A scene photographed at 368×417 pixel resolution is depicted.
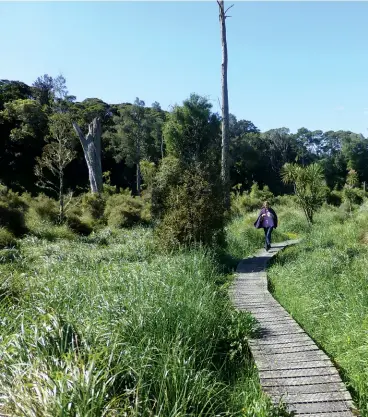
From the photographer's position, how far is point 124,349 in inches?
130

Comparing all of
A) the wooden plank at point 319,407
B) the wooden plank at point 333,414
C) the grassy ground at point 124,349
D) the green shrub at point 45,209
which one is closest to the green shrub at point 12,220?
the green shrub at point 45,209

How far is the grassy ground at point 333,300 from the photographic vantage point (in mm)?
3824

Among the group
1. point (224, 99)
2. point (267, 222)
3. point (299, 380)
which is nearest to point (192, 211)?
point (267, 222)

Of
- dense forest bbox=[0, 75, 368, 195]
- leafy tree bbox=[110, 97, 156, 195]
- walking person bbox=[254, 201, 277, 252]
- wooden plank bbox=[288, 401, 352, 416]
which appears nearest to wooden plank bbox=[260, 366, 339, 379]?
wooden plank bbox=[288, 401, 352, 416]

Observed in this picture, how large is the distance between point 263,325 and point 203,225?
3.69 meters

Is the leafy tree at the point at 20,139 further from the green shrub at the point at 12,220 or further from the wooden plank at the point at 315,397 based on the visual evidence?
the wooden plank at the point at 315,397

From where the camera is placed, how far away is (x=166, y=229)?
842 cm

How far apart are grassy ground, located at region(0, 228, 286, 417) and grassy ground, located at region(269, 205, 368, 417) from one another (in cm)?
90

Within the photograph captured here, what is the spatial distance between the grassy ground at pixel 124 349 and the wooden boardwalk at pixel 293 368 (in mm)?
163

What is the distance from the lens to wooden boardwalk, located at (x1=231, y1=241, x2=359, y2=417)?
10.5ft

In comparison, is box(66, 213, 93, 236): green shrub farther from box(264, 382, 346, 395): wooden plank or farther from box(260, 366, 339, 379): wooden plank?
box(264, 382, 346, 395): wooden plank

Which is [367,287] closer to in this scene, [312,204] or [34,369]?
[34,369]

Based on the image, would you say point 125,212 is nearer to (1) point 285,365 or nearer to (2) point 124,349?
(1) point 285,365

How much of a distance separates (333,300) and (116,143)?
117 feet
